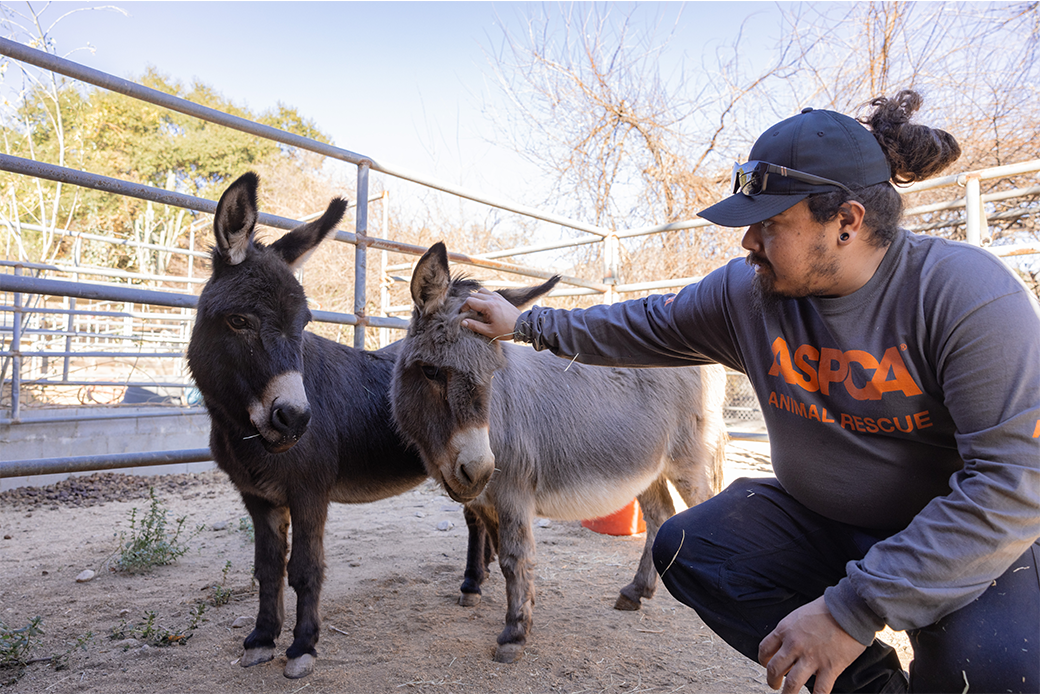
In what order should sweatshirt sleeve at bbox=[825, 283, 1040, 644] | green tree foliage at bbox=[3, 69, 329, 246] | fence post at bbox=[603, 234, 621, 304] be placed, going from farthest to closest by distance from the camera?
green tree foliage at bbox=[3, 69, 329, 246]
fence post at bbox=[603, 234, 621, 304]
sweatshirt sleeve at bbox=[825, 283, 1040, 644]

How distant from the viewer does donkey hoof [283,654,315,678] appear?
2490mm

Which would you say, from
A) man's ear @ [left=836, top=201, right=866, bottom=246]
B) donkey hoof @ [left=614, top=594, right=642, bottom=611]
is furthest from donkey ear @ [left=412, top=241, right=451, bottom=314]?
donkey hoof @ [left=614, top=594, right=642, bottom=611]

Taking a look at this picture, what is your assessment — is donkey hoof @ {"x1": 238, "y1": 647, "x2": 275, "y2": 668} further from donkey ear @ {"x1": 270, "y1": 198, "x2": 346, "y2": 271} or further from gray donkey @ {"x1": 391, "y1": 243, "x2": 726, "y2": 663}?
donkey ear @ {"x1": 270, "y1": 198, "x2": 346, "y2": 271}

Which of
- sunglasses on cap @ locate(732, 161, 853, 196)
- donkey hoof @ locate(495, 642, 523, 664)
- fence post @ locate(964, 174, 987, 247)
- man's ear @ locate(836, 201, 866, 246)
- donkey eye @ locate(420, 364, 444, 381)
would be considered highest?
fence post @ locate(964, 174, 987, 247)

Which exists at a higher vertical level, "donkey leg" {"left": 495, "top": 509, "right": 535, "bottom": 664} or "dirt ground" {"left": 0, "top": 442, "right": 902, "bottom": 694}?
"donkey leg" {"left": 495, "top": 509, "right": 535, "bottom": 664}

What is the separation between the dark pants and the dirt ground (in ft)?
2.35

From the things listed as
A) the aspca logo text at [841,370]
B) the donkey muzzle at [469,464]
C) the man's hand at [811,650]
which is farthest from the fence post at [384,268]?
the man's hand at [811,650]

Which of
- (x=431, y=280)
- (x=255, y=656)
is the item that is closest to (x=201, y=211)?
(x=431, y=280)

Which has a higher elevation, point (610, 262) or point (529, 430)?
point (610, 262)

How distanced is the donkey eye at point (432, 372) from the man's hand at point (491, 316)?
9.1 inches

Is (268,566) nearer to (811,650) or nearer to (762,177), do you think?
(811,650)

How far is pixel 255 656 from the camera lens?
2.59 meters

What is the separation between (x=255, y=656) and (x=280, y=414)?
46.2 inches

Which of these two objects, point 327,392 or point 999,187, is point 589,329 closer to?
point 327,392
